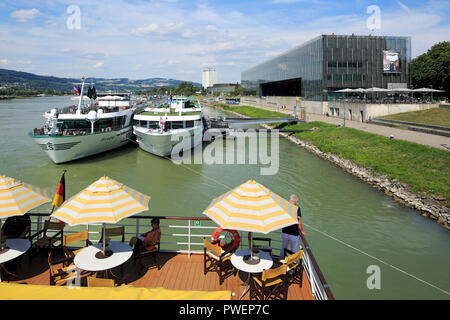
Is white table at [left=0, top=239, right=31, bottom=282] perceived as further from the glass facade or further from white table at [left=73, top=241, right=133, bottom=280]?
the glass facade

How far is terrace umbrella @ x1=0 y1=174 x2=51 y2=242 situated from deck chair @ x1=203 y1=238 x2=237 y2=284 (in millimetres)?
3855

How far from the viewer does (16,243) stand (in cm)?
A: 666

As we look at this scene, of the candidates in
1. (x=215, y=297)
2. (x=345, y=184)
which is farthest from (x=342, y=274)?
(x=345, y=184)

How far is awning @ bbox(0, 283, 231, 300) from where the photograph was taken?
330 cm

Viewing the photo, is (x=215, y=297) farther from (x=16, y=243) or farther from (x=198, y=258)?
(x=16, y=243)

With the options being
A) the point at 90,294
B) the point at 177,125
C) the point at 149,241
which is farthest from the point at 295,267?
the point at 177,125

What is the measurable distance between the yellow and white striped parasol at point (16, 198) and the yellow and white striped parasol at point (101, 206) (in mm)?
854

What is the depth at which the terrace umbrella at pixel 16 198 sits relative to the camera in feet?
19.5

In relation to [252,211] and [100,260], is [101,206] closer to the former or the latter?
[100,260]

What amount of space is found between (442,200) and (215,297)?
15.4 meters

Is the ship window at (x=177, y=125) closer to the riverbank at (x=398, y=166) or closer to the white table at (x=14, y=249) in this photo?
the riverbank at (x=398, y=166)

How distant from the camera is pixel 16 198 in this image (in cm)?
623

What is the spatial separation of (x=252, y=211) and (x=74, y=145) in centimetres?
2275

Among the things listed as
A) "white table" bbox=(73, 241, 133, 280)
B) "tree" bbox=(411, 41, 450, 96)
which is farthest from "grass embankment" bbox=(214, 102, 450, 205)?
"tree" bbox=(411, 41, 450, 96)
